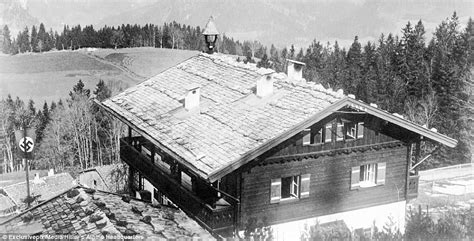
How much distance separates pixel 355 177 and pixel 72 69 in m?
113

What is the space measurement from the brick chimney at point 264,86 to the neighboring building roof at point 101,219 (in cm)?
585

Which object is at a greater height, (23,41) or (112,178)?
(23,41)

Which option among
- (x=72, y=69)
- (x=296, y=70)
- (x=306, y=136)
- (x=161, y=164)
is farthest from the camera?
(x=72, y=69)

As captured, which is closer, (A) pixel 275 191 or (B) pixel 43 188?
(A) pixel 275 191

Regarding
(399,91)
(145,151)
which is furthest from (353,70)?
(145,151)

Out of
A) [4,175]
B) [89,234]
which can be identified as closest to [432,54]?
[4,175]

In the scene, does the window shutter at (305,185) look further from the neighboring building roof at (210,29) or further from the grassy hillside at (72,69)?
the grassy hillside at (72,69)

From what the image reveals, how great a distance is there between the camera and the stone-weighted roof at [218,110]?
18.5m

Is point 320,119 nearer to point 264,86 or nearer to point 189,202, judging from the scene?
point 264,86

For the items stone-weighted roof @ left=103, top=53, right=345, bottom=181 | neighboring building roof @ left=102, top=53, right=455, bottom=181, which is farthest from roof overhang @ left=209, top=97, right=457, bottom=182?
stone-weighted roof @ left=103, top=53, right=345, bottom=181

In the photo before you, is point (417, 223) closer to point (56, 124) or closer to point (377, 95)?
point (377, 95)

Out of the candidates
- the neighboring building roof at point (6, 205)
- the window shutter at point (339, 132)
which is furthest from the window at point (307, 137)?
the neighboring building roof at point (6, 205)

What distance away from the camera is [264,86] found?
2141 cm

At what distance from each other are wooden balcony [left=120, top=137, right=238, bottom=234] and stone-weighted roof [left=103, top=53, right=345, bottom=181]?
1.63m
